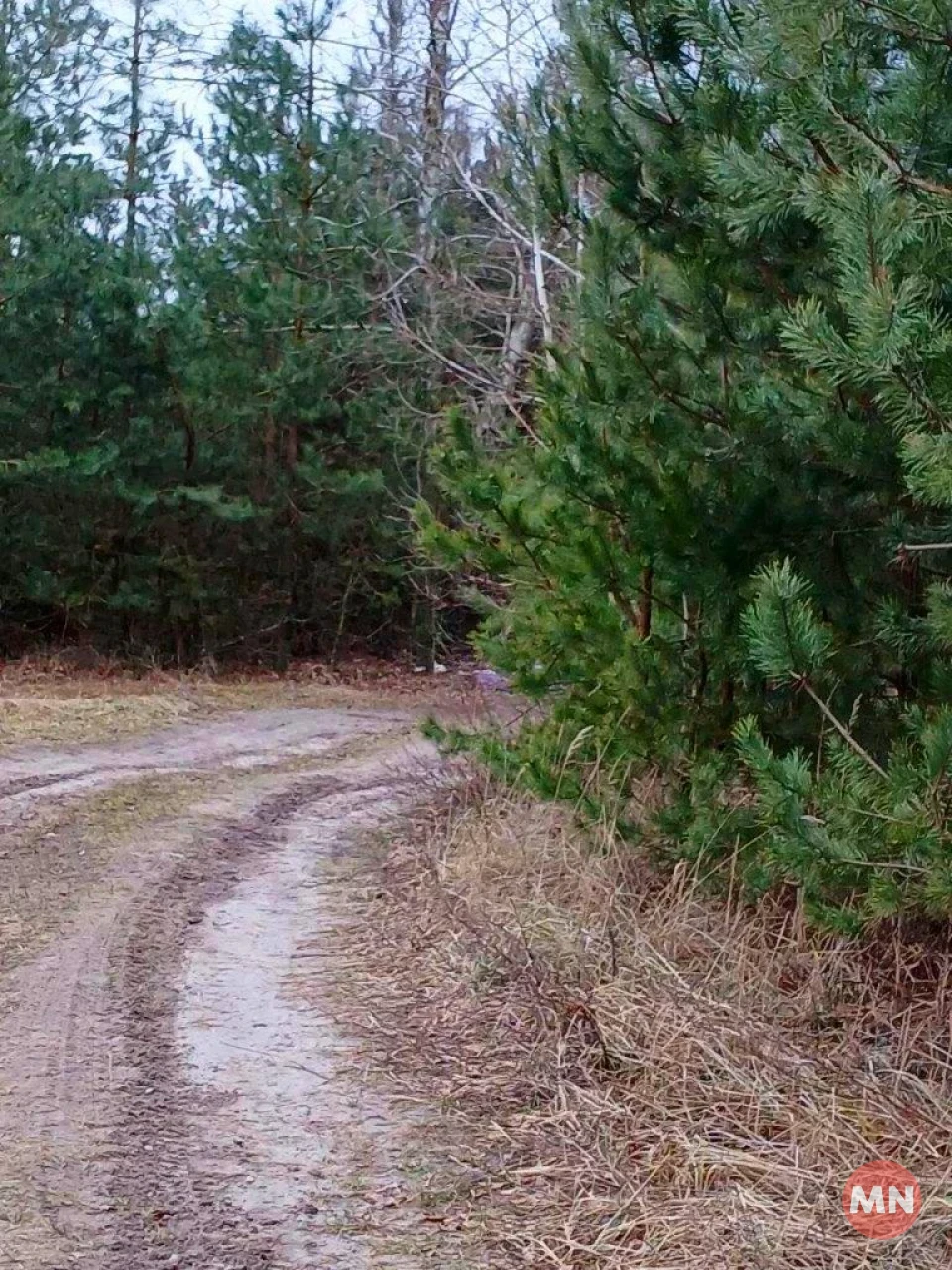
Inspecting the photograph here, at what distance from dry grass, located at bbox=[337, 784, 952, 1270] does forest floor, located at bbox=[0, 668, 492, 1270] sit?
9.1 inches

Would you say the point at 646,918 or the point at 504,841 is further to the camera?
the point at 504,841

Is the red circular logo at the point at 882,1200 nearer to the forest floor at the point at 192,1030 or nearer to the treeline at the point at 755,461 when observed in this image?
the treeline at the point at 755,461

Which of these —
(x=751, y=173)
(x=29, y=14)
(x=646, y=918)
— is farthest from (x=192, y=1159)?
(x=29, y=14)

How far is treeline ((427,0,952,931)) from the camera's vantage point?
3.10m

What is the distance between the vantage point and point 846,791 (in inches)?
131

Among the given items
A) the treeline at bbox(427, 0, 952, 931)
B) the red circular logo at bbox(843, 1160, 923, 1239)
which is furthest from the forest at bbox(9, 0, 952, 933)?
Result: the red circular logo at bbox(843, 1160, 923, 1239)

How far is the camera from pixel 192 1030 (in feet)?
13.2

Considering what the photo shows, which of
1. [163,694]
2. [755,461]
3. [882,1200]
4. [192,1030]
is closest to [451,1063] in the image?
[192,1030]

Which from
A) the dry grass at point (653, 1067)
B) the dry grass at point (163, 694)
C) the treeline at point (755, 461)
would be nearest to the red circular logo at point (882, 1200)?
the dry grass at point (653, 1067)

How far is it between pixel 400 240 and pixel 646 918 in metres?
9.55

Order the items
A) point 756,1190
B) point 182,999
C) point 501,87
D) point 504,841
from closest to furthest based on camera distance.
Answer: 1. point 756,1190
2. point 182,999
3. point 504,841
4. point 501,87

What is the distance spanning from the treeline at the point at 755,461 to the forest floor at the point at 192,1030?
1.35m

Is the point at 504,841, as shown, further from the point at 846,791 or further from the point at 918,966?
the point at 846,791

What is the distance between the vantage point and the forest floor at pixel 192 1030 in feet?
9.49
